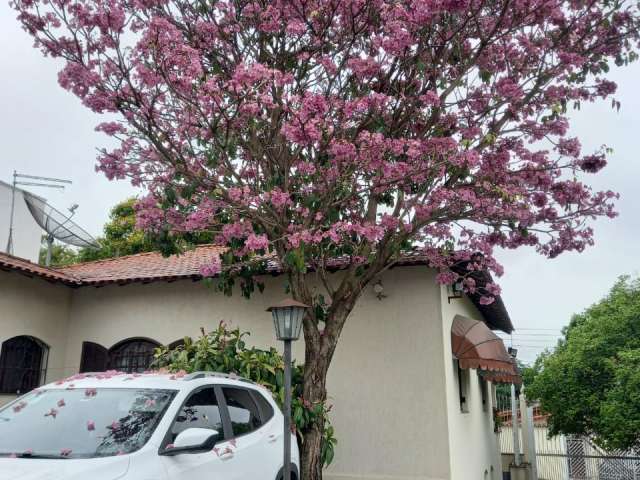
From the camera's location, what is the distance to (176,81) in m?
7.72

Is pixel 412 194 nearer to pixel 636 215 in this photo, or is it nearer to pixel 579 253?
pixel 579 253

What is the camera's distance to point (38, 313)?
13461mm

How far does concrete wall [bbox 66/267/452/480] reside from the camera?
10547 mm

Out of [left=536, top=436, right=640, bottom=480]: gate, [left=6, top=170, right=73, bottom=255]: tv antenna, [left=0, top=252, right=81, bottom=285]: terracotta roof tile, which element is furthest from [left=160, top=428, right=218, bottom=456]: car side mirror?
[left=536, top=436, right=640, bottom=480]: gate

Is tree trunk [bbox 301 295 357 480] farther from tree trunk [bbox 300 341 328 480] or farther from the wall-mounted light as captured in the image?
the wall-mounted light

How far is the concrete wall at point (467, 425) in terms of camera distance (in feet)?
35.2

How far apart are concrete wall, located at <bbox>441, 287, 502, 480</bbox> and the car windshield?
686 cm

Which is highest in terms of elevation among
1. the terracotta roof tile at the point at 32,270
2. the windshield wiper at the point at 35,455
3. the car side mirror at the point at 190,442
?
the terracotta roof tile at the point at 32,270

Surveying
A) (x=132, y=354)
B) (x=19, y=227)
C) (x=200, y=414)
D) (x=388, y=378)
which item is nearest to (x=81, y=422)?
(x=200, y=414)

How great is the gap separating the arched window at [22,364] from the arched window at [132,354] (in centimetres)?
158

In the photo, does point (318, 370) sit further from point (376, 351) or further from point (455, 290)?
point (455, 290)

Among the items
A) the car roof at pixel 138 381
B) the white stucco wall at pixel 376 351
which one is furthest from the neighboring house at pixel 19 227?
the car roof at pixel 138 381

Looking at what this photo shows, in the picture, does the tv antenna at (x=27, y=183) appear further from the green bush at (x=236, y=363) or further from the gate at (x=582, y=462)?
the gate at (x=582, y=462)

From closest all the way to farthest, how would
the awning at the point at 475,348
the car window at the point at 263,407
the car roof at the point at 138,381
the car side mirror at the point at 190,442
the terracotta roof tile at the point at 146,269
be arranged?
the car side mirror at the point at 190,442 < the car roof at the point at 138,381 < the car window at the point at 263,407 < the awning at the point at 475,348 < the terracotta roof tile at the point at 146,269
